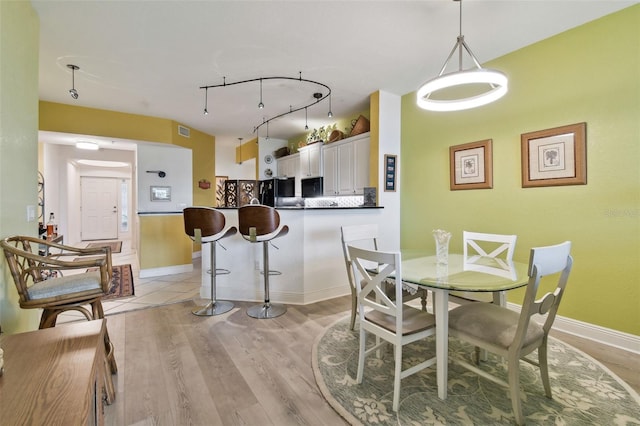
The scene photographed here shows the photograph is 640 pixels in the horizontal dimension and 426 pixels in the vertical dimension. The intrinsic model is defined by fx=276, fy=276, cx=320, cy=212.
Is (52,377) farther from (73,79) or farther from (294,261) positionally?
(73,79)

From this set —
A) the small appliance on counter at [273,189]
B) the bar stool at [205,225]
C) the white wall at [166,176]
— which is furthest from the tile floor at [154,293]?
the small appliance on counter at [273,189]

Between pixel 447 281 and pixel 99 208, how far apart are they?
10.1 metres

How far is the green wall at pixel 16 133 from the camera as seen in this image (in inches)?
64.3

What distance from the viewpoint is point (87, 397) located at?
81 cm

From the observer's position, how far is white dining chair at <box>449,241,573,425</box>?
54.9 inches

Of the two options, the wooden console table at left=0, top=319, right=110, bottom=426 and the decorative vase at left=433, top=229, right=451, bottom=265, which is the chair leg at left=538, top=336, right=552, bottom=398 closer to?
the decorative vase at left=433, top=229, right=451, bottom=265

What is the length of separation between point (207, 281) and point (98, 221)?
23.7 feet

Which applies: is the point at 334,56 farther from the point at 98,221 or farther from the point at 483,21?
Answer: the point at 98,221

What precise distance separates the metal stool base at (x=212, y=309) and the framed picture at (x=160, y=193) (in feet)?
8.69

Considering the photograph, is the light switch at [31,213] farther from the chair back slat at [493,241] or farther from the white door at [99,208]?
the white door at [99,208]

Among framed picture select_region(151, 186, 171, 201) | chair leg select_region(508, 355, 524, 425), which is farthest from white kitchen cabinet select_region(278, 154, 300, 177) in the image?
chair leg select_region(508, 355, 524, 425)

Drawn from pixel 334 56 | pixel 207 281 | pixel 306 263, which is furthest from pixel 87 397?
pixel 334 56

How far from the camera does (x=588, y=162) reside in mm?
2375

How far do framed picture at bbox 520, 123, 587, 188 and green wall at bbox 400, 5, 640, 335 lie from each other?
0.18ft
